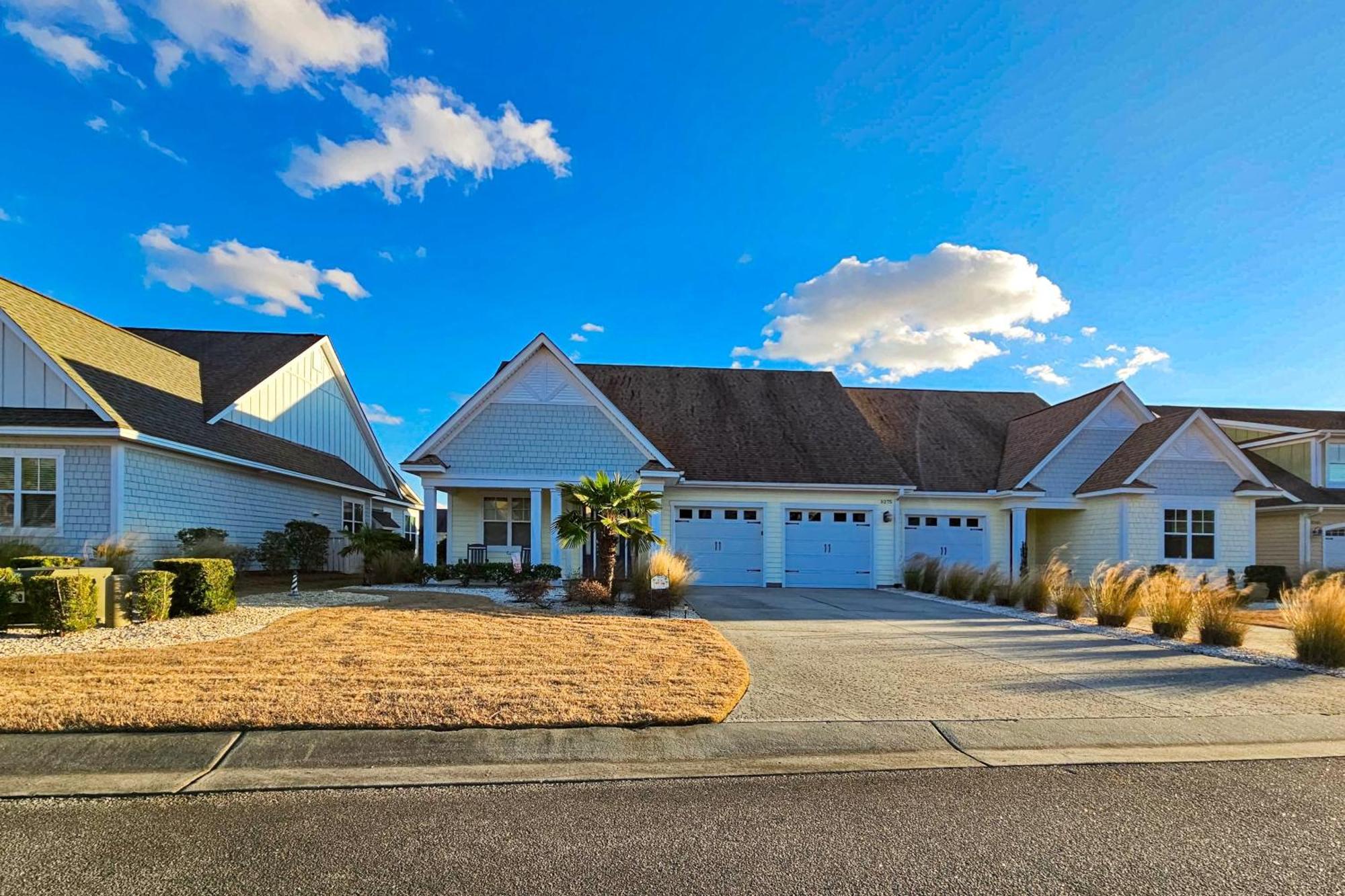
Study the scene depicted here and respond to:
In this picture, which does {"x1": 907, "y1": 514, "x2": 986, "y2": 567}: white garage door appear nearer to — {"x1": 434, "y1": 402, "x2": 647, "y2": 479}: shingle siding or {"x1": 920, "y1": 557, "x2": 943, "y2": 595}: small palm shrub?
{"x1": 920, "y1": 557, "x2": 943, "y2": 595}: small palm shrub

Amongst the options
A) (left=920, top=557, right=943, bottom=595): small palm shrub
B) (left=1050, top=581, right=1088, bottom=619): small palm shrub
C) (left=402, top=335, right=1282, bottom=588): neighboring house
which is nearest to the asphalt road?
(left=1050, top=581, right=1088, bottom=619): small palm shrub

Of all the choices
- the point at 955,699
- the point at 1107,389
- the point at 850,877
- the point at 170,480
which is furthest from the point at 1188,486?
the point at 170,480

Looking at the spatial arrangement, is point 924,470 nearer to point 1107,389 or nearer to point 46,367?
point 1107,389

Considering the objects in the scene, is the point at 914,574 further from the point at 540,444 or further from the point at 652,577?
the point at 540,444

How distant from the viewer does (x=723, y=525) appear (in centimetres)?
2127

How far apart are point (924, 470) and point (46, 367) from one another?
22928 millimetres

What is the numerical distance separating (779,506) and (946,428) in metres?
8.33

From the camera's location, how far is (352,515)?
89.9 ft

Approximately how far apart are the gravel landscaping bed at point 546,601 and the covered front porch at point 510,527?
2.62m

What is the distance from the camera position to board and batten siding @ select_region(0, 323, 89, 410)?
15.2 meters

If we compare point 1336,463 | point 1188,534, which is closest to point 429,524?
point 1188,534

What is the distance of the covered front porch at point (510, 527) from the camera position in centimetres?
1961

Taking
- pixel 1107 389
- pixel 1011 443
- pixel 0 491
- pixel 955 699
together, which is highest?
pixel 1107 389

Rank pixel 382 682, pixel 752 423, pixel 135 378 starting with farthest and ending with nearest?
pixel 752 423 → pixel 135 378 → pixel 382 682
